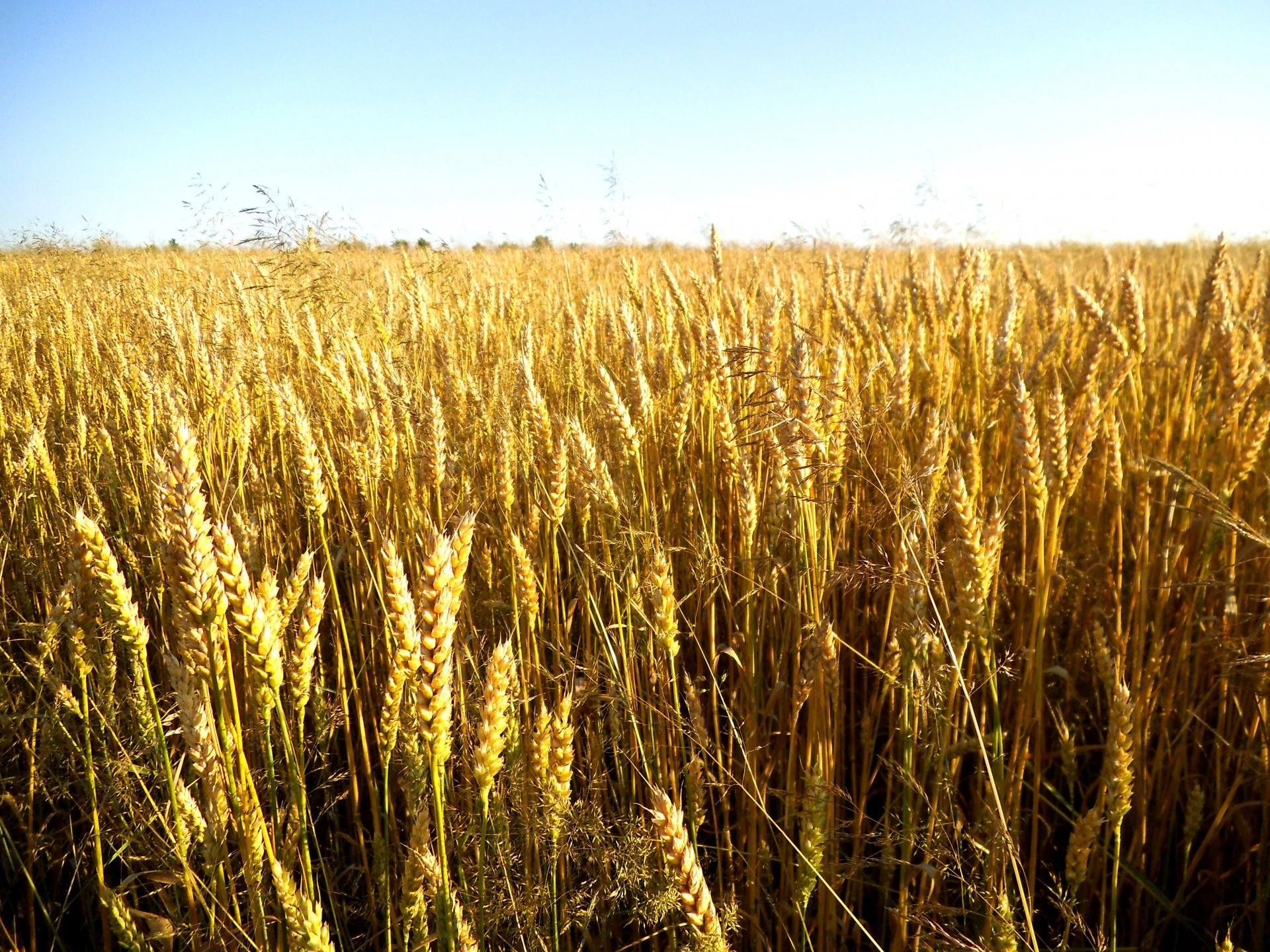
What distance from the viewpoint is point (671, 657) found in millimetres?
1099

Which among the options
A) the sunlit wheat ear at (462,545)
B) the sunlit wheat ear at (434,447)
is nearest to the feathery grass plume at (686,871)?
the sunlit wheat ear at (462,545)

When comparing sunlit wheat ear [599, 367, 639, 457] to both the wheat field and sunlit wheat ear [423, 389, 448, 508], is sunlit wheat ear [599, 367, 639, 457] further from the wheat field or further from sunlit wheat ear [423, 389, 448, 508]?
sunlit wheat ear [423, 389, 448, 508]

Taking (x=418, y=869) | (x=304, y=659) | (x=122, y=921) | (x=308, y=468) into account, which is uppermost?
(x=308, y=468)

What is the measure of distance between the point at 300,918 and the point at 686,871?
424 mm

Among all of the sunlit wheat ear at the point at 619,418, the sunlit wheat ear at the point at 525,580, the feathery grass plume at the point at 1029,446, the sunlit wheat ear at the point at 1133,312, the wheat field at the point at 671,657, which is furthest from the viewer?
the sunlit wheat ear at the point at 1133,312

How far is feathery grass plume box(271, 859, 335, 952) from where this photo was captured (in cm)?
71

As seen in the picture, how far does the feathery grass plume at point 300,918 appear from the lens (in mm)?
708

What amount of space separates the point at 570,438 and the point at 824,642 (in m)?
0.63

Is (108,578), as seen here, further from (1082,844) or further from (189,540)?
(1082,844)

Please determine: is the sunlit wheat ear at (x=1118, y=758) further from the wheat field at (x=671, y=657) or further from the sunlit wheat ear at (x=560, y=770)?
the sunlit wheat ear at (x=560, y=770)

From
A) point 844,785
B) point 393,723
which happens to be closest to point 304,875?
point 393,723

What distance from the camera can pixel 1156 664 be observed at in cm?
124

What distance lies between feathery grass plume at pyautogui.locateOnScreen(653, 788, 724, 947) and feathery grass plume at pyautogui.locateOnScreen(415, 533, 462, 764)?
214 millimetres

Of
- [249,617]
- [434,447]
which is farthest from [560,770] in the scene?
[434,447]
